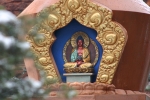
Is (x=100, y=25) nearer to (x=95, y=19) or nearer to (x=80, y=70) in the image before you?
(x=95, y=19)

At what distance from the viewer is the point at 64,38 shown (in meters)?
6.16

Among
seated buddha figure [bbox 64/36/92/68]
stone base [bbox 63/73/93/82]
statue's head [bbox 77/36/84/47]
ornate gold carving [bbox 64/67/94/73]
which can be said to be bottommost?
stone base [bbox 63/73/93/82]

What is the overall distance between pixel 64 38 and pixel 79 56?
0.30 meters

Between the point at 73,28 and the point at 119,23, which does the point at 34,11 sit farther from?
the point at 119,23

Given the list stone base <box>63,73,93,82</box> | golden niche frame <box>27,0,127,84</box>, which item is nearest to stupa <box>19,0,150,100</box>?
golden niche frame <box>27,0,127,84</box>

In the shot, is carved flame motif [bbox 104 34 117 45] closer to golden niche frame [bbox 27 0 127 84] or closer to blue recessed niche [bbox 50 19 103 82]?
golden niche frame [bbox 27 0 127 84]

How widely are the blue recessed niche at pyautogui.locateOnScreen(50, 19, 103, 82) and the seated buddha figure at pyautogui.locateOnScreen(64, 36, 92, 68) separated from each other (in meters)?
0.12

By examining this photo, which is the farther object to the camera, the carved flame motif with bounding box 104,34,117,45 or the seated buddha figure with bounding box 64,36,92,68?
the seated buddha figure with bounding box 64,36,92,68

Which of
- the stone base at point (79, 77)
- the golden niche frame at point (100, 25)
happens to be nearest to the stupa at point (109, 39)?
the golden niche frame at point (100, 25)

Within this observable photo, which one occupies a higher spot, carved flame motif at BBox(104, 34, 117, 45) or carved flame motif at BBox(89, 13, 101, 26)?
carved flame motif at BBox(89, 13, 101, 26)

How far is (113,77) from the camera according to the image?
6078 mm

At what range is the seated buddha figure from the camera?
6.04 meters

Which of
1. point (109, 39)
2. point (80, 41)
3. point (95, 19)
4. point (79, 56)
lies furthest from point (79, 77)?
point (95, 19)

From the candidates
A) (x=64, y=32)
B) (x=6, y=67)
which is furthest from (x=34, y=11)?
(x=6, y=67)
